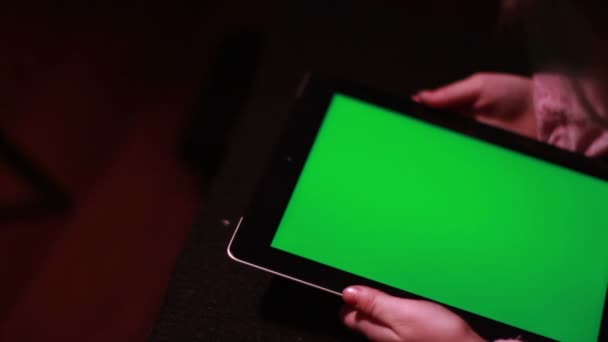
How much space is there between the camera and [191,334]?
0.51 metres

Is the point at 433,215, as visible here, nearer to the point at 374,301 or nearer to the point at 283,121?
the point at 374,301

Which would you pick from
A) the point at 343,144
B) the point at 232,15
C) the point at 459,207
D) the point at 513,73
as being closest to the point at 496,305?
the point at 459,207

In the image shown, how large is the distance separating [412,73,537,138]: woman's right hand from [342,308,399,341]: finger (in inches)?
11.3

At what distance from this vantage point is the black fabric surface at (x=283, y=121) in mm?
522

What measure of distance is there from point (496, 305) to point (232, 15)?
3.27 ft

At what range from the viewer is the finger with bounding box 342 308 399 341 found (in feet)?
1.56

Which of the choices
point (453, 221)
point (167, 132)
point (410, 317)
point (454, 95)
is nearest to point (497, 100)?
point (454, 95)

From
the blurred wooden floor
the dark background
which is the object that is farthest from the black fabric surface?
the blurred wooden floor

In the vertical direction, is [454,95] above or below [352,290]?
above

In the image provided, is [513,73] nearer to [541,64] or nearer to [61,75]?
[541,64]

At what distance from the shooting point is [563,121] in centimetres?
60

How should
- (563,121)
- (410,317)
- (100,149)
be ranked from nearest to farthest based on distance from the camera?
(410,317), (563,121), (100,149)

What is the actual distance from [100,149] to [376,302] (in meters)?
0.82

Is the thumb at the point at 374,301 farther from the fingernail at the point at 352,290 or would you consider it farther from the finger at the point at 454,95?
the finger at the point at 454,95
